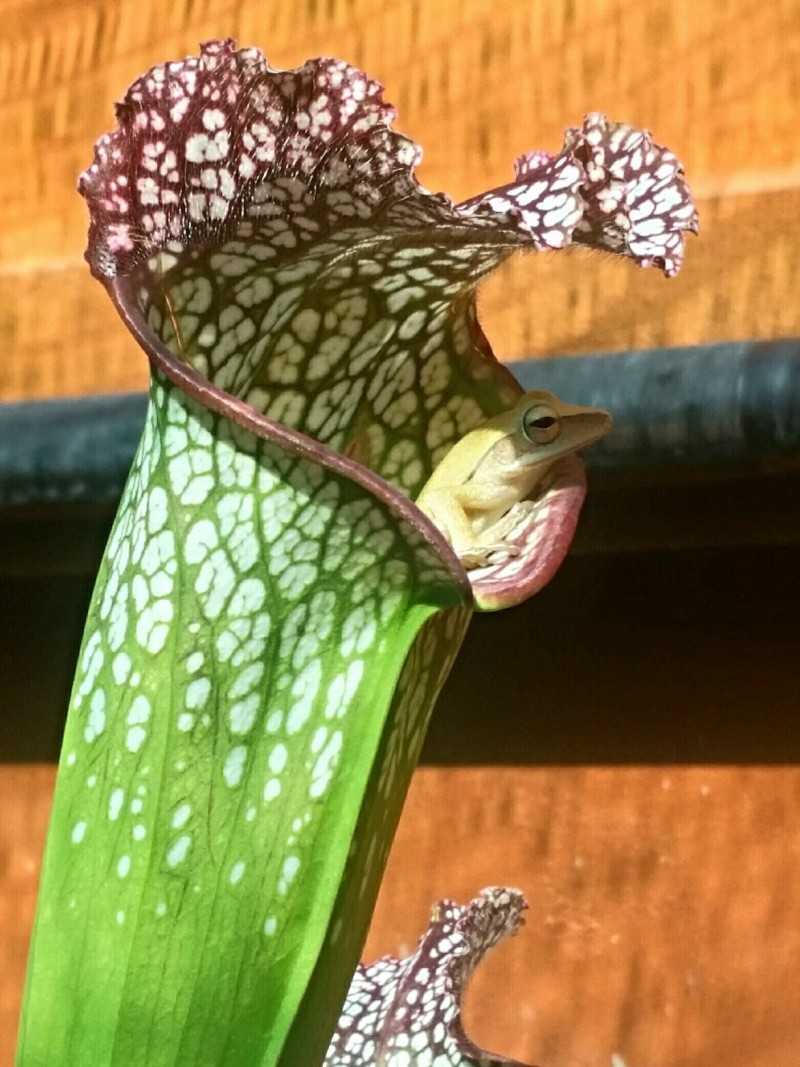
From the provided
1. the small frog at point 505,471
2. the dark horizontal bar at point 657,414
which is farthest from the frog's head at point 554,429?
the dark horizontal bar at point 657,414

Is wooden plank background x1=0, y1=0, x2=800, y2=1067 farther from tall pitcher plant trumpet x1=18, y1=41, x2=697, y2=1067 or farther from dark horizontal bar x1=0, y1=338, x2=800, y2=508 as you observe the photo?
tall pitcher plant trumpet x1=18, y1=41, x2=697, y2=1067

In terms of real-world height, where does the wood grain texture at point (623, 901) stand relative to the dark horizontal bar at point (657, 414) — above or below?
below

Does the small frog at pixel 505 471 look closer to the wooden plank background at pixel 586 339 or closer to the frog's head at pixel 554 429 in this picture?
the frog's head at pixel 554 429

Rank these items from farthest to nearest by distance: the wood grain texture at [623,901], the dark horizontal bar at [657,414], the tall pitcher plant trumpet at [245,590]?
the wood grain texture at [623,901], the dark horizontal bar at [657,414], the tall pitcher plant trumpet at [245,590]

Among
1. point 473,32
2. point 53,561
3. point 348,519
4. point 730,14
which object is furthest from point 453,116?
point 348,519

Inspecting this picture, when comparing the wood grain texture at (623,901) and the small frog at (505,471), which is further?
the wood grain texture at (623,901)

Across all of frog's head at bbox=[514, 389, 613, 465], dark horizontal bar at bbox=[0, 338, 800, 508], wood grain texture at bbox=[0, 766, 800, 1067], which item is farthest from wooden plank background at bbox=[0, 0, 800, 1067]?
frog's head at bbox=[514, 389, 613, 465]
